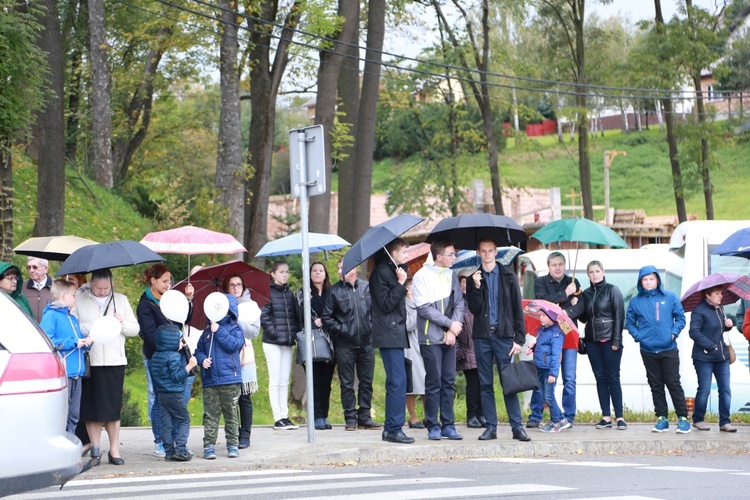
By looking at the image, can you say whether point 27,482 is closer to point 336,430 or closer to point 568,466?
point 568,466

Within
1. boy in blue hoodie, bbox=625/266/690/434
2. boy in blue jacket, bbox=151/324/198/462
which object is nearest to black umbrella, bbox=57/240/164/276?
boy in blue jacket, bbox=151/324/198/462

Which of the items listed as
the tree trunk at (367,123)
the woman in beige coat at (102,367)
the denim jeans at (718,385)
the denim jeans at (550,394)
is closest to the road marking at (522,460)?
the denim jeans at (550,394)

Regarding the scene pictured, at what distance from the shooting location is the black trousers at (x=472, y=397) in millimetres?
13711

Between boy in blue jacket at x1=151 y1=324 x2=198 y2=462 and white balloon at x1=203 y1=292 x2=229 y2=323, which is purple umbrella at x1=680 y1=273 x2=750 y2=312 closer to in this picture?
white balloon at x1=203 y1=292 x2=229 y2=323

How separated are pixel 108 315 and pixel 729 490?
5.75 m

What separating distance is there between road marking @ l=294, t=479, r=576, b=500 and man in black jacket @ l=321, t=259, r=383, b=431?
193 inches

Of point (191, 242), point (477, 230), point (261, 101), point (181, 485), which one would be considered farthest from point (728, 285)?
point (261, 101)

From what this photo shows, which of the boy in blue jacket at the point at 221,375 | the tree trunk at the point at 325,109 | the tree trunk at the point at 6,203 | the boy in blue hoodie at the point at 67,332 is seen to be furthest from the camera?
the tree trunk at the point at 325,109

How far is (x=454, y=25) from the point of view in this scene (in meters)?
38.0

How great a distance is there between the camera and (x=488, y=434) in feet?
39.3

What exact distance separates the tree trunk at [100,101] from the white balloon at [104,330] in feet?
73.2

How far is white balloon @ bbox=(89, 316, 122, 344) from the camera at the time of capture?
33.7 ft

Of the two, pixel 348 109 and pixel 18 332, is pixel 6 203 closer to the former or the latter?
pixel 18 332

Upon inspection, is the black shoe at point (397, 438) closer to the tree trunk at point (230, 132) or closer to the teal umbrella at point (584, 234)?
the teal umbrella at point (584, 234)
